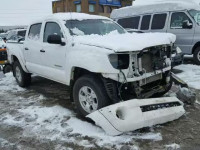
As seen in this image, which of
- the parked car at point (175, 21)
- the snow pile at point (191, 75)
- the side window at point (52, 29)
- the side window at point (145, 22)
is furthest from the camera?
the side window at point (145, 22)

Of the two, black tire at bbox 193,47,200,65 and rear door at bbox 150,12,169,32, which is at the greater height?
rear door at bbox 150,12,169,32

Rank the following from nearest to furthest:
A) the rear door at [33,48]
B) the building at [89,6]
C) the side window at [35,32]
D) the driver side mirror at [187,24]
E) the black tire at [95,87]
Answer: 1. the black tire at [95,87]
2. the rear door at [33,48]
3. the side window at [35,32]
4. the driver side mirror at [187,24]
5. the building at [89,6]

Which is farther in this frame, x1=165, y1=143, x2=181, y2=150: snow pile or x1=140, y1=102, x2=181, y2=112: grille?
x1=140, y1=102, x2=181, y2=112: grille

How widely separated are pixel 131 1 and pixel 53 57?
151ft

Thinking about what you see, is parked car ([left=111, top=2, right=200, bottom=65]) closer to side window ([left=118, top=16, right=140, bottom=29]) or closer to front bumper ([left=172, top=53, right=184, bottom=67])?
side window ([left=118, top=16, right=140, bottom=29])

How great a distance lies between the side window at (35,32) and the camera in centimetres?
611

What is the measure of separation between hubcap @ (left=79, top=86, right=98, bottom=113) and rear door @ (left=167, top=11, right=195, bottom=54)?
6252 mm

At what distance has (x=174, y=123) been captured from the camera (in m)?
4.26

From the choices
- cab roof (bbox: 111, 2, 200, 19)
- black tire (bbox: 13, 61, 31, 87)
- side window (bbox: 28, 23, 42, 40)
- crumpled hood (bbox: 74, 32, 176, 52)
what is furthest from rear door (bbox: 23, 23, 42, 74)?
cab roof (bbox: 111, 2, 200, 19)

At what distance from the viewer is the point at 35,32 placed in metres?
6.27

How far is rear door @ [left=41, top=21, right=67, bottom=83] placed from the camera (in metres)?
5.01

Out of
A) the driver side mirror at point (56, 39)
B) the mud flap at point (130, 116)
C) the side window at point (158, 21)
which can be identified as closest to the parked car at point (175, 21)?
the side window at point (158, 21)

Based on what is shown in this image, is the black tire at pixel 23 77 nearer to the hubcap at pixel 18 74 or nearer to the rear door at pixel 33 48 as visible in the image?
the hubcap at pixel 18 74

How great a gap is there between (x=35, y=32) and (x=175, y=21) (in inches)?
229
